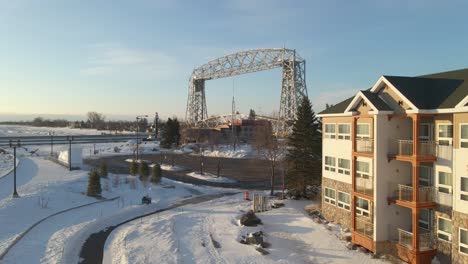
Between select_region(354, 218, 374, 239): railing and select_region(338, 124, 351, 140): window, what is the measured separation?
14.4 ft

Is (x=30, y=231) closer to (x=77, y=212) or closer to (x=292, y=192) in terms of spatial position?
(x=77, y=212)

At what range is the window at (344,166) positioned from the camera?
21.8 m

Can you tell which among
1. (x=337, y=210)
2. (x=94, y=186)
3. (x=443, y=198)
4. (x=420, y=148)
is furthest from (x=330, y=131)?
(x=94, y=186)

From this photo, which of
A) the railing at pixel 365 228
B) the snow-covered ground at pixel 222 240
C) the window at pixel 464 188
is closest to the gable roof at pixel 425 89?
the window at pixel 464 188

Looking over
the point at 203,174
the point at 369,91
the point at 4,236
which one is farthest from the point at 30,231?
the point at 203,174

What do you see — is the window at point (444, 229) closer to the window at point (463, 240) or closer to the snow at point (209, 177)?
the window at point (463, 240)

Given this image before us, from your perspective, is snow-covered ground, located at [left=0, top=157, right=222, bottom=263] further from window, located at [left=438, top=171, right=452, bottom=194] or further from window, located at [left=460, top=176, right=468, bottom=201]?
window, located at [left=460, top=176, right=468, bottom=201]

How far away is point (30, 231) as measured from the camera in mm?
21594

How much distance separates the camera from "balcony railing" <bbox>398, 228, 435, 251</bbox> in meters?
16.9

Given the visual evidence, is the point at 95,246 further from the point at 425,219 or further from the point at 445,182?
the point at 445,182

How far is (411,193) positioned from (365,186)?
7.57ft

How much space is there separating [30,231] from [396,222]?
18097 millimetres

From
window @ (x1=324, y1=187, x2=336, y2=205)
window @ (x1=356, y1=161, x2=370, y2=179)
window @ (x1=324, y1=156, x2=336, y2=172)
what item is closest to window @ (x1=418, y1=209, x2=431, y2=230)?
window @ (x1=356, y1=161, x2=370, y2=179)

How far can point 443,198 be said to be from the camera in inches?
646
